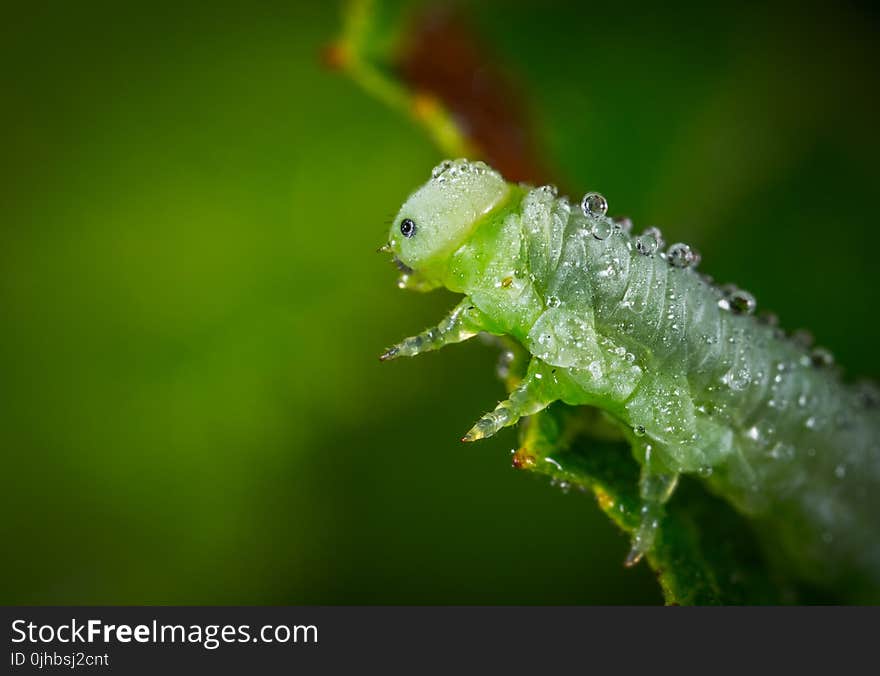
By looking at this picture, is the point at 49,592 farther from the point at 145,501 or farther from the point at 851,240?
the point at 851,240

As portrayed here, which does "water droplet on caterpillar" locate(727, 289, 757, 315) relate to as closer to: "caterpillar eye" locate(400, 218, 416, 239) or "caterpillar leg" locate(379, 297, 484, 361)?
"caterpillar leg" locate(379, 297, 484, 361)

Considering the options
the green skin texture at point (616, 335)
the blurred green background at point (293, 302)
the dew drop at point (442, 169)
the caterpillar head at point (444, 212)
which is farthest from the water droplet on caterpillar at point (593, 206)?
the blurred green background at point (293, 302)

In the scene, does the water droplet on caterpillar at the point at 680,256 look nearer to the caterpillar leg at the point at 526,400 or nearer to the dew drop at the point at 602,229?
the dew drop at the point at 602,229

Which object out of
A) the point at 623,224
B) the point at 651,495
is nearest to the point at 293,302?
the point at 623,224

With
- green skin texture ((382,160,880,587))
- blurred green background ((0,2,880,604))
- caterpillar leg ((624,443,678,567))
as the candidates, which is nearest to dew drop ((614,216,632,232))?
green skin texture ((382,160,880,587))

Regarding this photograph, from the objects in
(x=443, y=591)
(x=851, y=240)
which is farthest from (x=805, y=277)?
(x=443, y=591)

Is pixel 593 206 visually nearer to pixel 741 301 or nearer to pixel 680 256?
pixel 680 256
